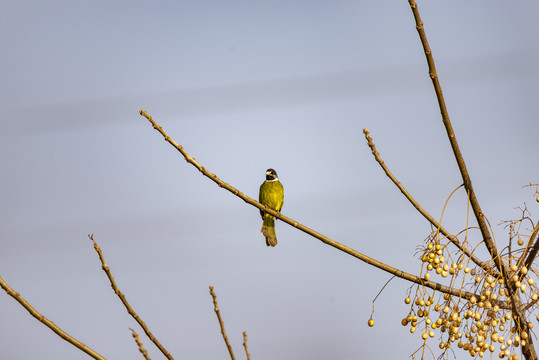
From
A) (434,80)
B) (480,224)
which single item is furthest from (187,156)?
(480,224)

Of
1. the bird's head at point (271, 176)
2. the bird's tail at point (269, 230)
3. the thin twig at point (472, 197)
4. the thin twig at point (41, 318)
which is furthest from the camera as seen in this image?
the bird's head at point (271, 176)

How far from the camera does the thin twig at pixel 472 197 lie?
8.88 feet

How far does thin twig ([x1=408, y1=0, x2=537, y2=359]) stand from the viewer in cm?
271

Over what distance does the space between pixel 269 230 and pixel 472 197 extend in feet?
14.8

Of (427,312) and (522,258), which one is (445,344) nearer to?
(427,312)

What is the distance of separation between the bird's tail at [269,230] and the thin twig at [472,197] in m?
4.33

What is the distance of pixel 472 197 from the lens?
2889 millimetres

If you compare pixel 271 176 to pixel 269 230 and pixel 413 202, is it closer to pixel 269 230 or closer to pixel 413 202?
Result: pixel 269 230

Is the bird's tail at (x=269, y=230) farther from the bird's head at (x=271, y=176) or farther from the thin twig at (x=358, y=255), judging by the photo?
the thin twig at (x=358, y=255)

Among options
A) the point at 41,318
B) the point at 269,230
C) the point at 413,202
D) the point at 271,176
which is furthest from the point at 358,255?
the point at 271,176

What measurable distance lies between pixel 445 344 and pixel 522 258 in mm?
484

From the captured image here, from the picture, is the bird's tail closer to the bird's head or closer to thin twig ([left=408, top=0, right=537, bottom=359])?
the bird's head

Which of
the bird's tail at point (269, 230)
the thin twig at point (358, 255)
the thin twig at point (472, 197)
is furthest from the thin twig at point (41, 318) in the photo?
the bird's tail at point (269, 230)

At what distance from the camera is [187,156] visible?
2920 mm
